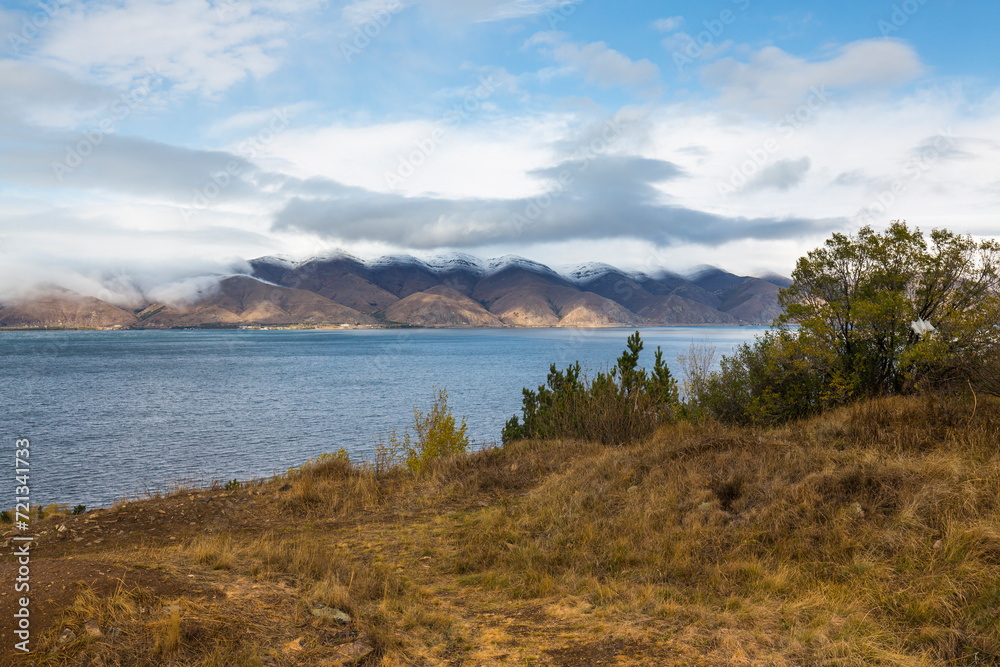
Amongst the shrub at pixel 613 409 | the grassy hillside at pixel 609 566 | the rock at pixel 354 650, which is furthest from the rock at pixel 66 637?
the shrub at pixel 613 409

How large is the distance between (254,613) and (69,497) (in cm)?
2077

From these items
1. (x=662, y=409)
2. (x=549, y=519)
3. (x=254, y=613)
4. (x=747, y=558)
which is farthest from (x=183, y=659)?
(x=662, y=409)

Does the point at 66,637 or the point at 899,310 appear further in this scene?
the point at 899,310

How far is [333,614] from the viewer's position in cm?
529

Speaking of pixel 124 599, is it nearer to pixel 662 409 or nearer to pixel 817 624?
pixel 817 624

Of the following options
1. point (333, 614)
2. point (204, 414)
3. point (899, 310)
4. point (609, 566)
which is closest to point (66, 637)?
point (333, 614)

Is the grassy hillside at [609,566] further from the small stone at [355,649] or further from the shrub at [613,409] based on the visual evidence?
the shrub at [613,409]

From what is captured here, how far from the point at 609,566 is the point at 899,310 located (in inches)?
357

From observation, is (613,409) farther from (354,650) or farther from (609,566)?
(354,650)

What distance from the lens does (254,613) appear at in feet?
16.7

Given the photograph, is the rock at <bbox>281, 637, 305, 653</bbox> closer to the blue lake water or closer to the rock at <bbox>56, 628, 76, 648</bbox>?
the rock at <bbox>56, 628, 76, 648</bbox>

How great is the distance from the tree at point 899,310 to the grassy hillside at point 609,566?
77.1 inches

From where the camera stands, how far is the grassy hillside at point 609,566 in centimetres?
458

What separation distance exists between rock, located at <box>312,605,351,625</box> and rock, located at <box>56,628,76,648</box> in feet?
6.15
